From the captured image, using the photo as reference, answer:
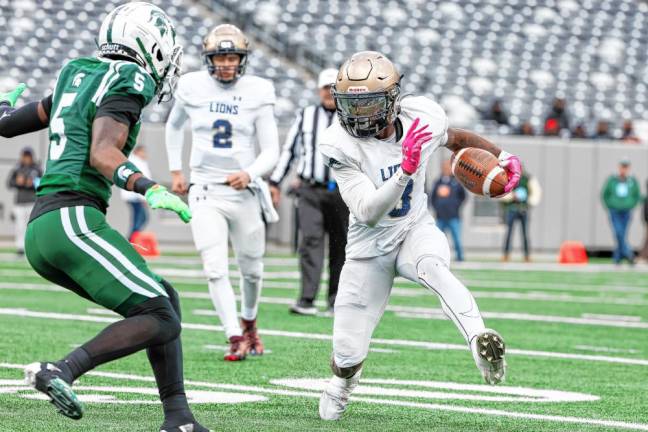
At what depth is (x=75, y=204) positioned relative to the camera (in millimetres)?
4383

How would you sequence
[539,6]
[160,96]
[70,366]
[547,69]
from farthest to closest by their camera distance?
1. [539,6]
2. [547,69]
3. [160,96]
4. [70,366]

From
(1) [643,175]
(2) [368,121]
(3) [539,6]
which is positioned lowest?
(1) [643,175]

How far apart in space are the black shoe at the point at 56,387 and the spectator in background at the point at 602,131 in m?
19.5

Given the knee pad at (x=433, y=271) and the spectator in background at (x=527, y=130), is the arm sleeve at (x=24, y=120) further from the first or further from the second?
the spectator in background at (x=527, y=130)

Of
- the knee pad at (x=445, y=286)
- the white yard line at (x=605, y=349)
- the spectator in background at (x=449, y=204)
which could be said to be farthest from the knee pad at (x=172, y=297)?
the spectator in background at (x=449, y=204)

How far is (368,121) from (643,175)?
18572 mm

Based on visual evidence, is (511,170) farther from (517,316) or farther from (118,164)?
(517,316)

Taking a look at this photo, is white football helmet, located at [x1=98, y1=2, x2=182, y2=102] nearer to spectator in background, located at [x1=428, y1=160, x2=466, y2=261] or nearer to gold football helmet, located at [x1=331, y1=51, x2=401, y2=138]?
gold football helmet, located at [x1=331, y1=51, x2=401, y2=138]

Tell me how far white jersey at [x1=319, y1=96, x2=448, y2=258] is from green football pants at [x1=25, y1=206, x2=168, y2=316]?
103 centimetres

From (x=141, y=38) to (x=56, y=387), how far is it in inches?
52.3

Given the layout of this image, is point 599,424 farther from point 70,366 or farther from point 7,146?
Result: point 7,146

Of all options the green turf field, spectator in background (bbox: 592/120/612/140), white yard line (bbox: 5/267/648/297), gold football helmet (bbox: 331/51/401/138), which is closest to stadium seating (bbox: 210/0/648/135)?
spectator in background (bbox: 592/120/612/140)

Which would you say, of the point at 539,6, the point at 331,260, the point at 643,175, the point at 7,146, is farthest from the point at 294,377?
the point at 539,6

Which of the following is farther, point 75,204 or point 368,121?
point 368,121
